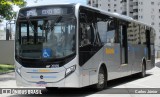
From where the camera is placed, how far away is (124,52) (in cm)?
1812

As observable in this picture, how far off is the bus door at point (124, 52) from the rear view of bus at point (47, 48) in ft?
17.0

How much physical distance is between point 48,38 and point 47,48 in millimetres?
325

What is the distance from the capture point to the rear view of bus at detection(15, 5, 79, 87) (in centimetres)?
1263

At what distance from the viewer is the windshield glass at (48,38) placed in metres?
12.8

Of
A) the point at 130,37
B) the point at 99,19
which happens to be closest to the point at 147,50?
the point at 130,37

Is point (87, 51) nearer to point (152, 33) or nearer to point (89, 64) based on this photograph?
point (89, 64)

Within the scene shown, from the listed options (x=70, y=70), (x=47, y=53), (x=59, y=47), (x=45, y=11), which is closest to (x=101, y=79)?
(x=70, y=70)

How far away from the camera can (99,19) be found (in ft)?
48.9

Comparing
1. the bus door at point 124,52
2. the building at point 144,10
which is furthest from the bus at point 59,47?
the building at point 144,10

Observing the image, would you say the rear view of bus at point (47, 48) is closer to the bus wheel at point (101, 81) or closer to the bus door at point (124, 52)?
the bus wheel at point (101, 81)

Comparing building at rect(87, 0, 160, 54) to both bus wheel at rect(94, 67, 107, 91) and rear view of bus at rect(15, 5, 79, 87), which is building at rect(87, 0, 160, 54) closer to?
bus wheel at rect(94, 67, 107, 91)

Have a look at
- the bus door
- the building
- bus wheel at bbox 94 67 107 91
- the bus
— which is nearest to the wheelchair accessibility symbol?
the bus

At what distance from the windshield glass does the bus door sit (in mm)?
5192

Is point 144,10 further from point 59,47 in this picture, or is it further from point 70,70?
point 70,70
